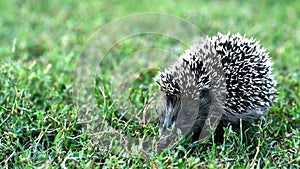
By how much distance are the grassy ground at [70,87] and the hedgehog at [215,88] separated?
0.22 metres

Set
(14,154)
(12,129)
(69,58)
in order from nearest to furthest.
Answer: (14,154)
(12,129)
(69,58)

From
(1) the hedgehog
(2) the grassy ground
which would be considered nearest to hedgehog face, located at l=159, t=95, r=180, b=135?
(1) the hedgehog

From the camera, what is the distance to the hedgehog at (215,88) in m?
4.68

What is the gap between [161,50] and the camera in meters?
7.66

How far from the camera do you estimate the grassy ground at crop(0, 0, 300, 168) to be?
172 inches

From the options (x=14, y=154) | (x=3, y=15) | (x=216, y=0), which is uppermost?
(x=216, y=0)

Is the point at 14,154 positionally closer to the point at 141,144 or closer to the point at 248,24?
the point at 141,144

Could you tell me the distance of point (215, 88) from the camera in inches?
188

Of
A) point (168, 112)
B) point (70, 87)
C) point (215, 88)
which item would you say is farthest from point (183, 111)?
point (70, 87)

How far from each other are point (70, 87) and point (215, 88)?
2078 mm

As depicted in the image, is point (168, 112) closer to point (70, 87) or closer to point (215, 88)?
point (215, 88)

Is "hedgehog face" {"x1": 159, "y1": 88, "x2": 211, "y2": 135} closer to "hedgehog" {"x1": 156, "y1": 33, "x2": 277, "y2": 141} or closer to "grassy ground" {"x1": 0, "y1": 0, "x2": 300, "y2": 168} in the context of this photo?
"hedgehog" {"x1": 156, "y1": 33, "x2": 277, "y2": 141}

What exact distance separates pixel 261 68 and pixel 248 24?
417 centimetres

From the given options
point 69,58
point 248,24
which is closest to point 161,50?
point 69,58
